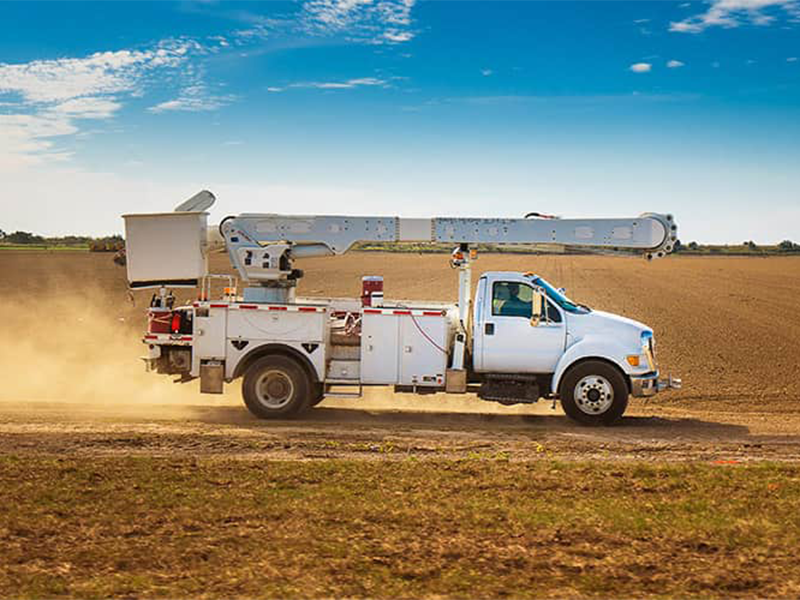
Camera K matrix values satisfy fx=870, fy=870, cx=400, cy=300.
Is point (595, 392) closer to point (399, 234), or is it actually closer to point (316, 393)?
point (399, 234)

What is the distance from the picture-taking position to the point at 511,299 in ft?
48.7

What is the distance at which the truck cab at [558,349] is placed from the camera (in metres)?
14.3

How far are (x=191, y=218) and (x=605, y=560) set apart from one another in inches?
394

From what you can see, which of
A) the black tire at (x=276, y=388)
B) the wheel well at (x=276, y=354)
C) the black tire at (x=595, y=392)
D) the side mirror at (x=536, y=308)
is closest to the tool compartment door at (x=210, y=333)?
the wheel well at (x=276, y=354)

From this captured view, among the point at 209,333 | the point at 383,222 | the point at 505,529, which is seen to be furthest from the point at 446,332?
the point at 505,529

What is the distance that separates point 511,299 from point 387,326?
7.10 ft

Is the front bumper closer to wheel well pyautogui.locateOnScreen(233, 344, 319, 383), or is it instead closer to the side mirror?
the side mirror

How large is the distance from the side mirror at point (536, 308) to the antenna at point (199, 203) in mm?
5910

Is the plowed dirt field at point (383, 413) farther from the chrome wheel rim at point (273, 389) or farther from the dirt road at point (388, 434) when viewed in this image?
the chrome wheel rim at point (273, 389)

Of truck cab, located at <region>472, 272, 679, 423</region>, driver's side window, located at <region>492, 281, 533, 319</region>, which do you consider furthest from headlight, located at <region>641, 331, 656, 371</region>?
driver's side window, located at <region>492, 281, 533, 319</region>

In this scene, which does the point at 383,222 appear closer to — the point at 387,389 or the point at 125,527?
the point at 387,389

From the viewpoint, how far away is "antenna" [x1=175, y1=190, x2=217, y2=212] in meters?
15.3

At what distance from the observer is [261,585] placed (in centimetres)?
680

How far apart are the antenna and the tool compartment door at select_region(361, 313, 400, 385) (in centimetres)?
347
